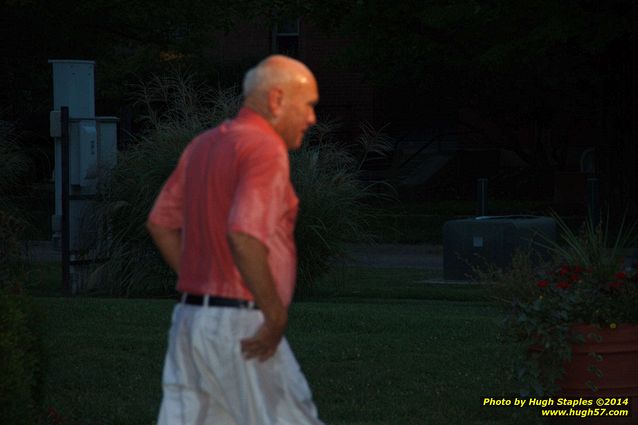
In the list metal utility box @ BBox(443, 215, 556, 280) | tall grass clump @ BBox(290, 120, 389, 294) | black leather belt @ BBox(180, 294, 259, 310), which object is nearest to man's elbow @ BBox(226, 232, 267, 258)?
black leather belt @ BBox(180, 294, 259, 310)

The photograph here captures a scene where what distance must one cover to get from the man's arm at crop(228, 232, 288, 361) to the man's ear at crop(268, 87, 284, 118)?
49cm

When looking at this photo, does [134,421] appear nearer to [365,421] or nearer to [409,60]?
[365,421]

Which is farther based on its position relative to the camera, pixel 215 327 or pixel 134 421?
pixel 134 421

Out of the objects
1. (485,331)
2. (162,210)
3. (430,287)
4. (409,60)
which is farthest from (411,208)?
(162,210)

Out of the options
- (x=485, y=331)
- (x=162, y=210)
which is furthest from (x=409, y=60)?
(x=162, y=210)

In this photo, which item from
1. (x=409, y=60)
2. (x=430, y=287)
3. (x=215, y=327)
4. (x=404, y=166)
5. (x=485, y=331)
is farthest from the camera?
(x=404, y=166)

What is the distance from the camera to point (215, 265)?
4.38m

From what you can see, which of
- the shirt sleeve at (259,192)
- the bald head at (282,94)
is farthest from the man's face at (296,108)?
the shirt sleeve at (259,192)

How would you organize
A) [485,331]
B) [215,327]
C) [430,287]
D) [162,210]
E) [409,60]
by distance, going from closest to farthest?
[215,327] → [162,210] → [485,331] → [430,287] → [409,60]

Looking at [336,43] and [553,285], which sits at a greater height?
[336,43]

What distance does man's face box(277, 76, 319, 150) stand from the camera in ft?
14.4

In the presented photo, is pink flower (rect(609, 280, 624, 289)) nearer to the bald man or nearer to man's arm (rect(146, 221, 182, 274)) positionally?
the bald man

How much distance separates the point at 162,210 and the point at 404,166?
30651 millimetres

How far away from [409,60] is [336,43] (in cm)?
759
